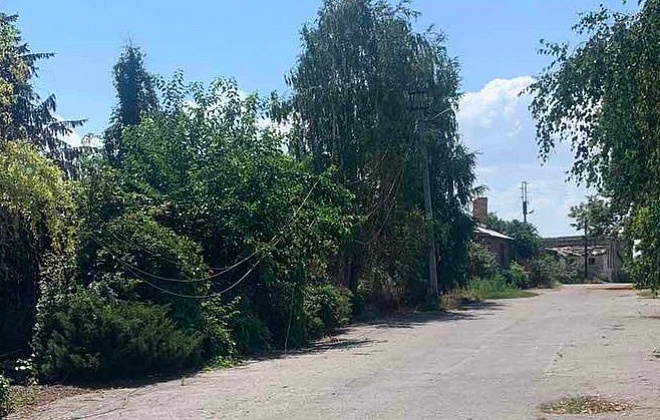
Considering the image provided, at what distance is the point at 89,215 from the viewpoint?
20.4 meters

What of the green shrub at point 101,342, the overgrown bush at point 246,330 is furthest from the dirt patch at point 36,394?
the overgrown bush at point 246,330

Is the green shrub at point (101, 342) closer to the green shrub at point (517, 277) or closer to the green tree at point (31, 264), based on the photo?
the green tree at point (31, 264)

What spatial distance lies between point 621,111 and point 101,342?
10586mm

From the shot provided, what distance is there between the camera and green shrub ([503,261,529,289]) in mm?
71312

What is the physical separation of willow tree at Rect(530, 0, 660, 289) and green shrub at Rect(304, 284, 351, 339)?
10.8m

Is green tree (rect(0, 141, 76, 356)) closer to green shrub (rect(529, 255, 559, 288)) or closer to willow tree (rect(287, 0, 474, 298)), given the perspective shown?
willow tree (rect(287, 0, 474, 298))

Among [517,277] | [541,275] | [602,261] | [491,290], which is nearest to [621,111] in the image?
[491,290]

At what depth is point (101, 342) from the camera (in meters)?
17.2

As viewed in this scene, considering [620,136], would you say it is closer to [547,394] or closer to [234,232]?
[547,394]

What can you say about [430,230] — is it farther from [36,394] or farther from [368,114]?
[36,394]

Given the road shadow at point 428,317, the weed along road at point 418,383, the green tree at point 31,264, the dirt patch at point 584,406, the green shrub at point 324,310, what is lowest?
the dirt patch at point 584,406

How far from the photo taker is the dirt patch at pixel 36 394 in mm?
14391

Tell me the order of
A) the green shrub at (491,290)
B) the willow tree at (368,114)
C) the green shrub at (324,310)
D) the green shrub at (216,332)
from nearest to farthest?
the green shrub at (216,332), the green shrub at (324,310), the willow tree at (368,114), the green shrub at (491,290)

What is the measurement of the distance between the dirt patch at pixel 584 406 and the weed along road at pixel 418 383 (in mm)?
145
